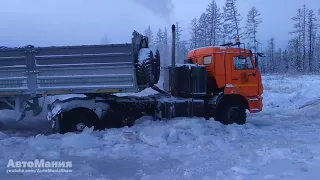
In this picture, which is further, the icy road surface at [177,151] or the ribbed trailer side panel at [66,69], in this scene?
the ribbed trailer side panel at [66,69]

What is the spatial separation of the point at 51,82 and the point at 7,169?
3456mm

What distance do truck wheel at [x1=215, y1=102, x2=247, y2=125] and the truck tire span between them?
271cm

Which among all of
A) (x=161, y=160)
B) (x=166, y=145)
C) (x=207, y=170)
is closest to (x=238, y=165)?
(x=207, y=170)

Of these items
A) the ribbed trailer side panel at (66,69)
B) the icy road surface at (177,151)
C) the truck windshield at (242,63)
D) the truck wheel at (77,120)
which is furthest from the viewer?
the truck windshield at (242,63)

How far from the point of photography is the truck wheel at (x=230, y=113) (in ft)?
35.4

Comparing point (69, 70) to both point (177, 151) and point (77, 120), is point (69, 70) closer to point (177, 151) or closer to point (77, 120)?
point (77, 120)

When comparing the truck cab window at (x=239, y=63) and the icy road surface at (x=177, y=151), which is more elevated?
the truck cab window at (x=239, y=63)

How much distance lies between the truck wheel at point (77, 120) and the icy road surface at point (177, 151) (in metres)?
0.57

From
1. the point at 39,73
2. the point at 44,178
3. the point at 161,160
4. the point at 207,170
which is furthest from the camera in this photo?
the point at 39,73

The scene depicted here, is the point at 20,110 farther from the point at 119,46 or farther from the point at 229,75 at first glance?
the point at 229,75

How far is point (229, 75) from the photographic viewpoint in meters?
10.7

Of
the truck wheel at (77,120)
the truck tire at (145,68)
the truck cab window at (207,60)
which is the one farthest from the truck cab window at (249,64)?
the truck wheel at (77,120)

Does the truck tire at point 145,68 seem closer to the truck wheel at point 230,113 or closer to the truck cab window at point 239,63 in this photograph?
the truck wheel at point 230,113

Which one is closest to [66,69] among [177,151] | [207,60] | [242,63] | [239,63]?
[177,151]
